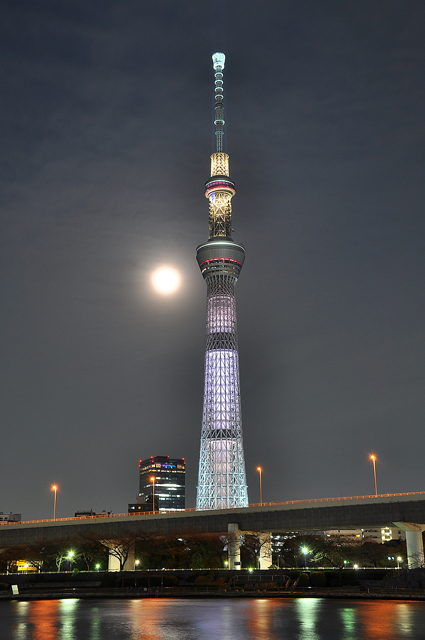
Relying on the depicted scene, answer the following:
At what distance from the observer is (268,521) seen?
10806 cm

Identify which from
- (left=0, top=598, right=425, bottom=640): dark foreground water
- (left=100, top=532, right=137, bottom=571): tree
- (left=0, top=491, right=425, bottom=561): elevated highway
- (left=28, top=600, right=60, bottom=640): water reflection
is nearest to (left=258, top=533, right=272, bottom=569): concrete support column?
(left=0, top=491, right=425, bottom=561): elevated highway

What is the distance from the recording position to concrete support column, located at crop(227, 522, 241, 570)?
108m

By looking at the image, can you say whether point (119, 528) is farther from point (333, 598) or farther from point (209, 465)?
point (209, 465)

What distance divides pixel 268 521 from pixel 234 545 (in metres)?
6.55

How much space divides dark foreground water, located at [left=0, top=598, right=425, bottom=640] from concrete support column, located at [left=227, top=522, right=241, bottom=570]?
50.4 metres

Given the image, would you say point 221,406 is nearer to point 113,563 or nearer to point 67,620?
point 113,563

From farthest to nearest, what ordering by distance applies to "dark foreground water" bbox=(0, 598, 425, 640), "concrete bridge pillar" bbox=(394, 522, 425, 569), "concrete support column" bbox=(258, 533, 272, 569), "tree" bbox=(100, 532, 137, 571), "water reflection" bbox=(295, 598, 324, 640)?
1. "concrete support column" bbox=(258, 533, 272, 569)
2. "tree" bbox=(100, 532, 137, 571)
3. "concrete bridge pillar" bbox=(394, 522, 425, 569)
4. "dark foreground water" bbox=(0, 598, 425, 640)
5. "water reflection" bbox=(295, 598, 324, 640)

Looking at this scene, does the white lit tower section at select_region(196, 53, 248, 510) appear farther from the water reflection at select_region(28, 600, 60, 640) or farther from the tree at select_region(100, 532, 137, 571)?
the water reflection at select_region(28, 600, 60, 640)

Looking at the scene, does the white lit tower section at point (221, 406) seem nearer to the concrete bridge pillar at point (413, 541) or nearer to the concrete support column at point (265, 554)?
the concrete support column at point (265, 554)

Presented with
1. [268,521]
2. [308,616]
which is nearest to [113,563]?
[268,521]

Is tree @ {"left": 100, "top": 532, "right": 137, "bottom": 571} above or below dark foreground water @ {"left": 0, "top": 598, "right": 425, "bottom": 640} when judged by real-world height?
above

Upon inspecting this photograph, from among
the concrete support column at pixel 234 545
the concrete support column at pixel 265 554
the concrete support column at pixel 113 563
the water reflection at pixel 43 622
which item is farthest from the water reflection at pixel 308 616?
the concrete support column at pixel 113 563

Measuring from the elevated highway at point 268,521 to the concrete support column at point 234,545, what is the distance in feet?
0.68

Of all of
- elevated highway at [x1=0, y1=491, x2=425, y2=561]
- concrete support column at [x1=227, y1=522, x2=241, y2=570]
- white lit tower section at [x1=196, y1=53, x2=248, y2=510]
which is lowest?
concrete support column at [x1=227, y1=522, x2=241, y2=570]
